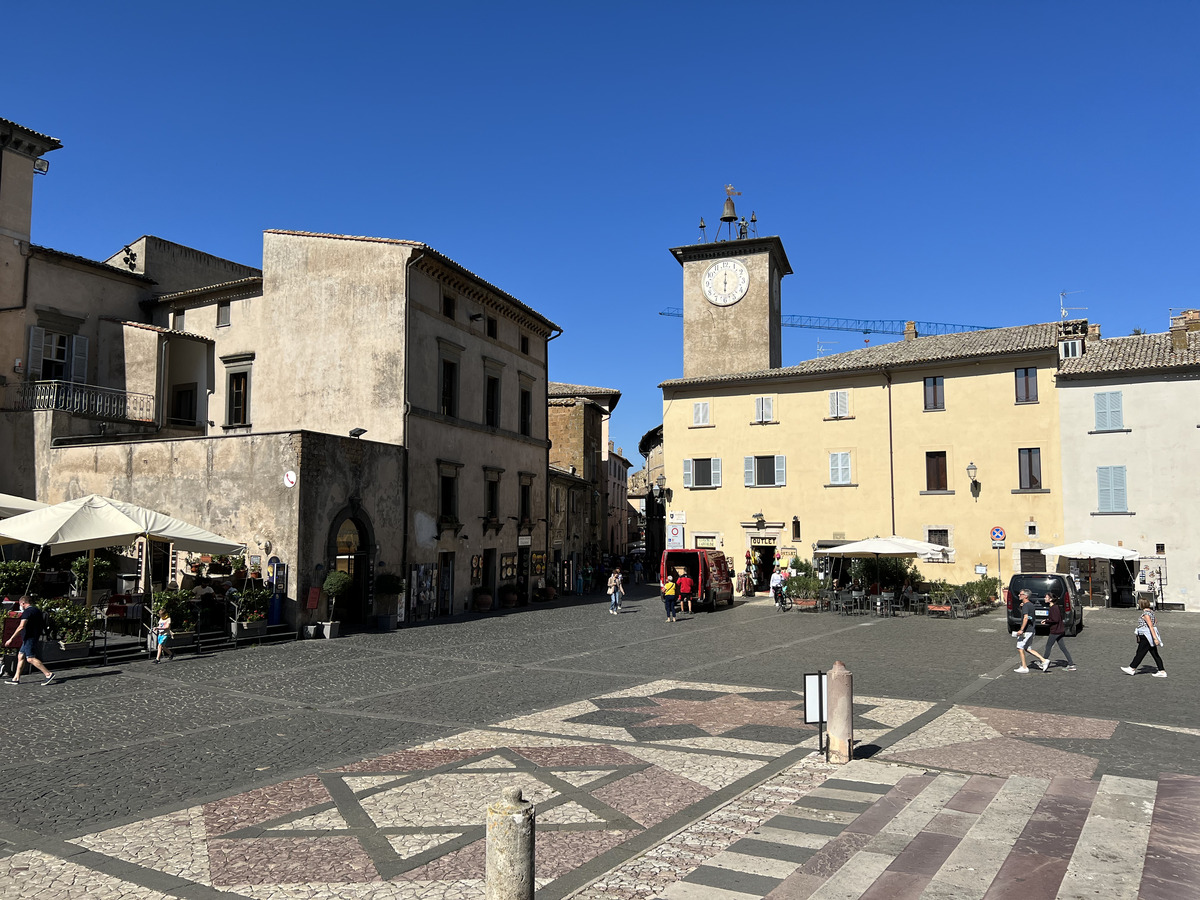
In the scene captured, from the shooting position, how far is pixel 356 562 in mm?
23125

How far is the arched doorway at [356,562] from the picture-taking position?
22656 millimetres

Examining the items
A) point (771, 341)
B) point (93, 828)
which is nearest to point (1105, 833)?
point (93, 828)

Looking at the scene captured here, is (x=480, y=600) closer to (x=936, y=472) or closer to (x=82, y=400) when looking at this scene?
(x=82, y=400)

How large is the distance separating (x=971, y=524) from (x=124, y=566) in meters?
28.5

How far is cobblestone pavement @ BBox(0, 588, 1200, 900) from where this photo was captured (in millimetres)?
5840

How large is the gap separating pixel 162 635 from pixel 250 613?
250 cm

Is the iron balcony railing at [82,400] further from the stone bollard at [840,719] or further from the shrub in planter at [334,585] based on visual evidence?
the stone bollard at [840,719]

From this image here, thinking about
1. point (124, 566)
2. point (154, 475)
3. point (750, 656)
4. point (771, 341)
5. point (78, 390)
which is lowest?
point (750, 656)

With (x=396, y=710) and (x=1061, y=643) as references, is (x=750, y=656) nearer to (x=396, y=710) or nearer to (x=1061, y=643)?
(x=1061, y=643)

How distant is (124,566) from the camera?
2294 centimetres

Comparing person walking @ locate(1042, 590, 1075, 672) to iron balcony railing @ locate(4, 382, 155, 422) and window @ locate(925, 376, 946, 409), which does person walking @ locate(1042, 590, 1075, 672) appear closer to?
window @ locate(925, 376, 946, 409)

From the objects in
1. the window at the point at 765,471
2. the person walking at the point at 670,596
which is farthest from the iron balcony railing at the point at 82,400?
the window at the point at 765,471

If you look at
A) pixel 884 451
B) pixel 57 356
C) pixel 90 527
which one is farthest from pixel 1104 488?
pixel 57 356

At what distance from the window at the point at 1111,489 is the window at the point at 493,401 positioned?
70.8 ft
